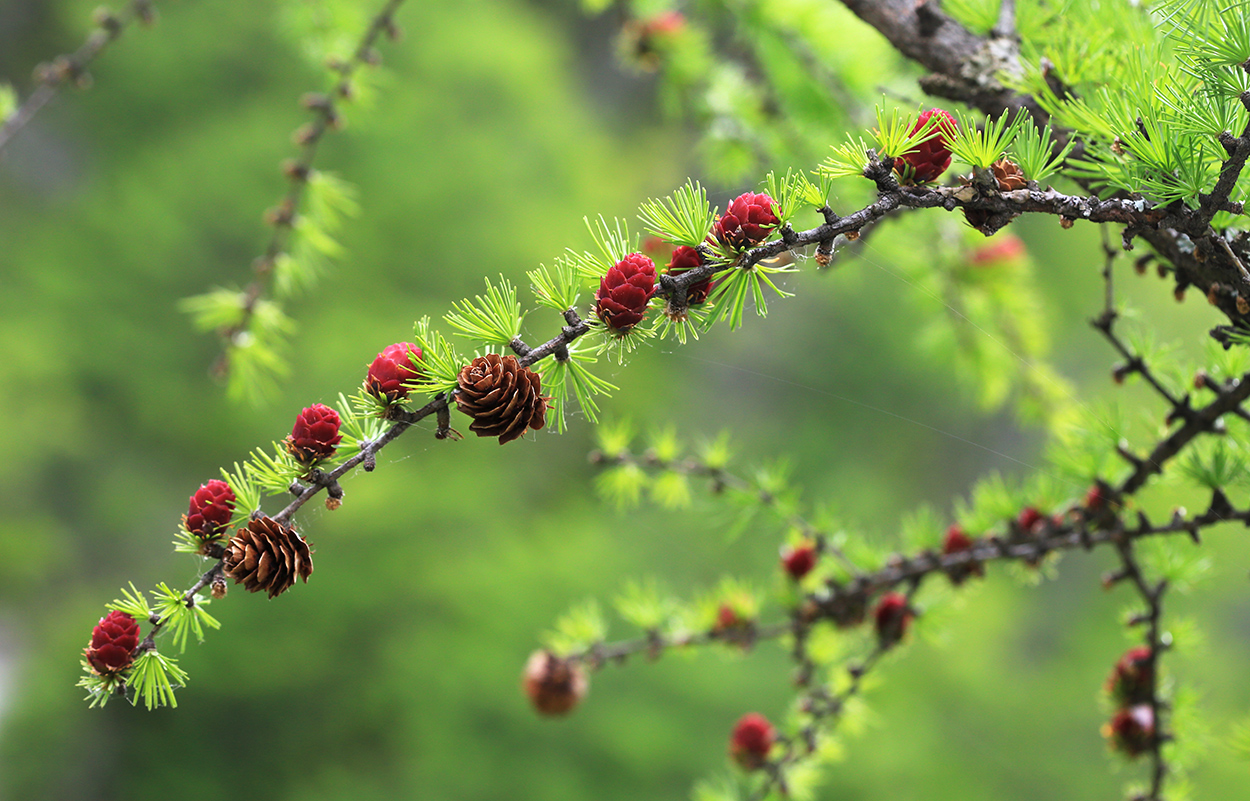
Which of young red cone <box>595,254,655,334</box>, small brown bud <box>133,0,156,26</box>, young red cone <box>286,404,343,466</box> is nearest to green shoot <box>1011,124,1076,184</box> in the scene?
young red cone <box>595,254,655,334</box>

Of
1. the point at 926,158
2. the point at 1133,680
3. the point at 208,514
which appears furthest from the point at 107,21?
the point at 1133,680

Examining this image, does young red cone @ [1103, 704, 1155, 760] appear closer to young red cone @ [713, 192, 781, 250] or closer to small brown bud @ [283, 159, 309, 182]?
young red cone @ [713, 192, 781, 250]

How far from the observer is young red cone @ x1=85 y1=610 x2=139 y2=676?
26 centimetres

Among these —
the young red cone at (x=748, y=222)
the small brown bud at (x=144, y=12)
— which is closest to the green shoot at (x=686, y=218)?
the young red cone at (x=748, y=222)

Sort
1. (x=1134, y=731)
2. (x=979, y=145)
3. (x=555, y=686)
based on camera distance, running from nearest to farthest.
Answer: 1. (x=979, y=145)
2. (x=1134, y=731)
3. (x=555, y=686)

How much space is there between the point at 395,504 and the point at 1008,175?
1.78m

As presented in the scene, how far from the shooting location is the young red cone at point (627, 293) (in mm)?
259

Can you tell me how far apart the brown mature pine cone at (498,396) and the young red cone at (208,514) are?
0.10 metres

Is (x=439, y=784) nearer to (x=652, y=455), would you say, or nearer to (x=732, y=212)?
(x=652, y=455)

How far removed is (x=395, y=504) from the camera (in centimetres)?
189

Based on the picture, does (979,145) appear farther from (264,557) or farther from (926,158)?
(264,557)

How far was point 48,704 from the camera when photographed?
180 centimetres

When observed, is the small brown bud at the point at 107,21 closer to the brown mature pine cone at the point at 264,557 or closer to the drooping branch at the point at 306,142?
the drooping branch at the point at 306,142

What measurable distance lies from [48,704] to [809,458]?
7.27 ft
